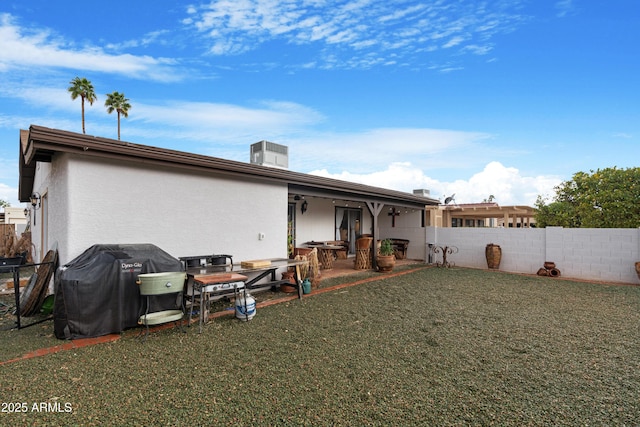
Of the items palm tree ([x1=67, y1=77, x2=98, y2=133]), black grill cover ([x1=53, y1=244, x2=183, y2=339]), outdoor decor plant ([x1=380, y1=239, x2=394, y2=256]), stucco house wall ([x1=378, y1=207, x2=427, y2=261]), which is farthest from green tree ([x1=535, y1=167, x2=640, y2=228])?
palm tree ([x1=67, y1=77, x2=98, y2=133])

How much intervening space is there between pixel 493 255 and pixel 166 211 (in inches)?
383

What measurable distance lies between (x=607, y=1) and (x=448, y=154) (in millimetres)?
6716

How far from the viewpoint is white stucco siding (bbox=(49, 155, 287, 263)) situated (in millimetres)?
4527

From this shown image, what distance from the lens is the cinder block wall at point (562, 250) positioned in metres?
8.21

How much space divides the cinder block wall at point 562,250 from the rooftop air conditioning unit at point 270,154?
672cm

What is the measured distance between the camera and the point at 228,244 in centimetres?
627

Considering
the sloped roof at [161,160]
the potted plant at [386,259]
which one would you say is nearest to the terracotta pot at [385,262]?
the potted plant at [386,259]

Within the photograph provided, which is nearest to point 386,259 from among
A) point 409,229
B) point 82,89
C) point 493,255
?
point 493,255

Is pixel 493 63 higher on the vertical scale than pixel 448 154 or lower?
higher

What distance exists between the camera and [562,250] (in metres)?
9.09

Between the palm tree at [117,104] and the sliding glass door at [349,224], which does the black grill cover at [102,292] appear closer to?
the sliding glass door at [349,224]

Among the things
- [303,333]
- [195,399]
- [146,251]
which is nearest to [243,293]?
[303,333]

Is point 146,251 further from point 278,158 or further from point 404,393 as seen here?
point 278,158

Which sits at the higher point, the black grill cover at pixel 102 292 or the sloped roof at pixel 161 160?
the sloped roof at pixel 161 160
